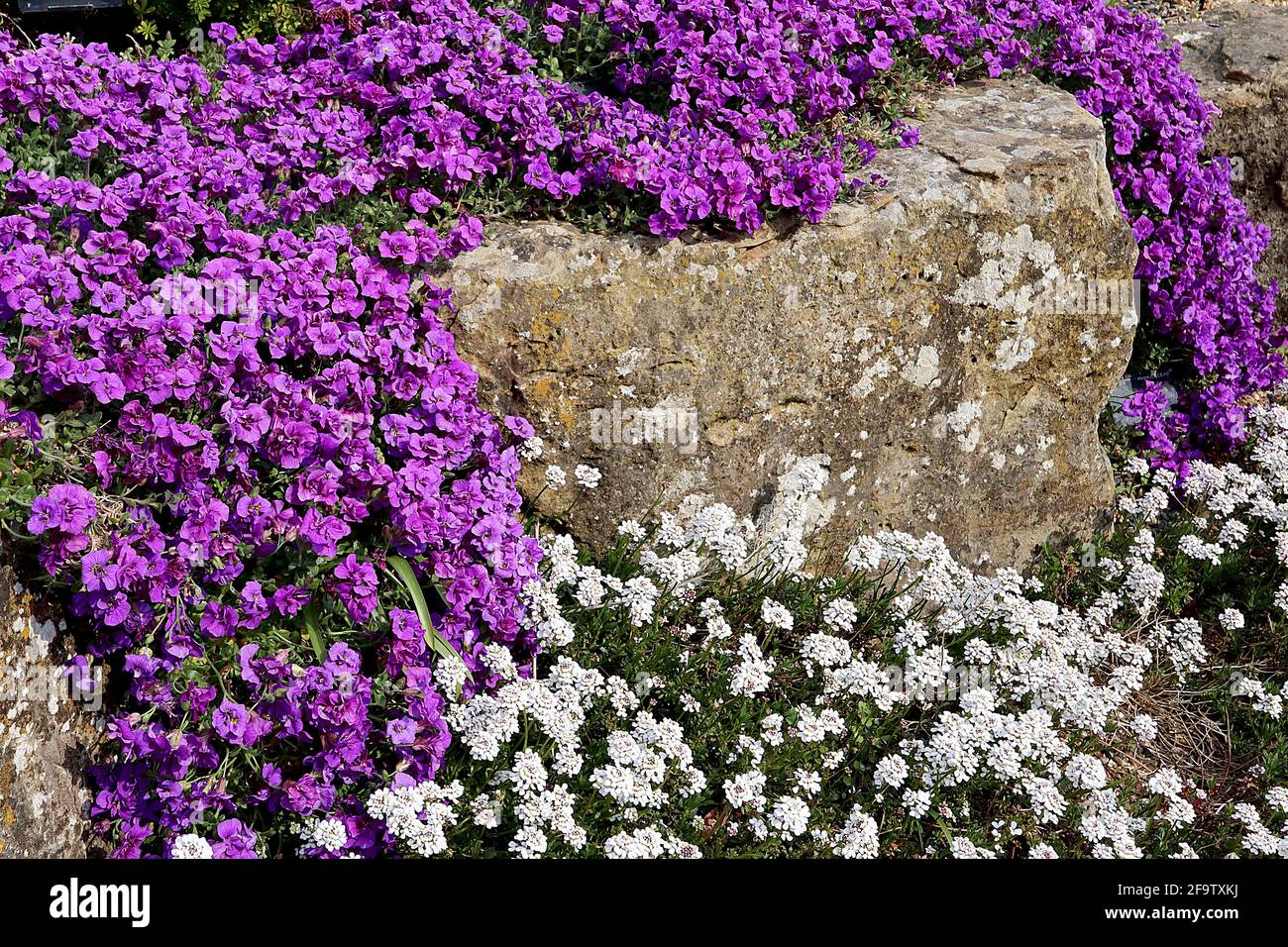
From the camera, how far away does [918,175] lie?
4.89m

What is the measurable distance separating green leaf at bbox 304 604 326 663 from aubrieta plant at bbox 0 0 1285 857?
14 millimetres

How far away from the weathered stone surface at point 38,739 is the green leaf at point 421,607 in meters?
0.99

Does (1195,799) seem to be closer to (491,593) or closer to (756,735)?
(756,735)

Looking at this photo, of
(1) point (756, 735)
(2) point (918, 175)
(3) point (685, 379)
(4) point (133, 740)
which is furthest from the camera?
(2) point (918, 175)

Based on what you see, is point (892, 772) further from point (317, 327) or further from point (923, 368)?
point (317, 327)

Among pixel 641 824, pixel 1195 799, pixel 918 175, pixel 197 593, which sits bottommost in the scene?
pixel 1195 799

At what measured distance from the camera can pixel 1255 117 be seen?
21.9 ft

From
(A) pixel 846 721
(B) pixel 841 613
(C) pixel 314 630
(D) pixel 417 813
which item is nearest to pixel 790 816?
(A) pixel 846 721

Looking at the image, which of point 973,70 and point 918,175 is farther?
point 973,70

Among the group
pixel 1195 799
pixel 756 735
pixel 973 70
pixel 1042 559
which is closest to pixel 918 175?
pixel 973 70

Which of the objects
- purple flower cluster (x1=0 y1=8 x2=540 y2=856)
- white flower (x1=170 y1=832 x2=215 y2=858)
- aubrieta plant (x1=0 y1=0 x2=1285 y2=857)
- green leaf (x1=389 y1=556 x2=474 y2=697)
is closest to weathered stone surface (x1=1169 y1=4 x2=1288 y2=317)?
aubrieta plant (x1=0 y1=0 x2=1285 y2=857)

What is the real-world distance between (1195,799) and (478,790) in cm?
279

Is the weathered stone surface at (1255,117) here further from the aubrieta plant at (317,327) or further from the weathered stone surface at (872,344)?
the aubrieta plant at (317,327)

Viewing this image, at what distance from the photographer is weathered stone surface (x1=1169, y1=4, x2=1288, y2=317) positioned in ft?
21.8
